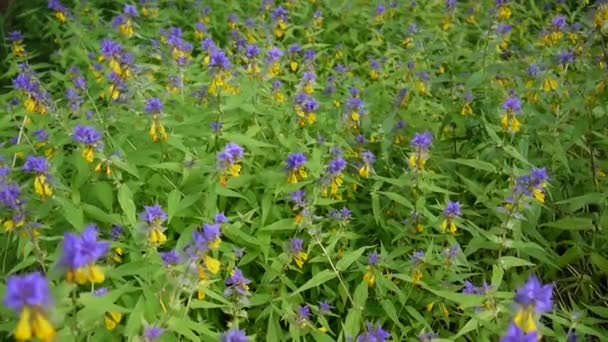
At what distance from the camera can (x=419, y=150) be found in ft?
8.99

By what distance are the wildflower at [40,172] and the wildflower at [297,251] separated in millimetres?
931

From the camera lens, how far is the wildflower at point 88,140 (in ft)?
8.08

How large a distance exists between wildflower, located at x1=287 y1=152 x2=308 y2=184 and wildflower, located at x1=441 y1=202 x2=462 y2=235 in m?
0.60

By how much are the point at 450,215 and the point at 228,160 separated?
915 millimetres

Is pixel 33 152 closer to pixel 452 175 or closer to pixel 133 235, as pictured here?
pixel 133 235

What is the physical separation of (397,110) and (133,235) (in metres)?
1.84

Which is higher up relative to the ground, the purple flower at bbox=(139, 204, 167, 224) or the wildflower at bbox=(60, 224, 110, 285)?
the wildflower at bbox=(60, 224, 110, 285)

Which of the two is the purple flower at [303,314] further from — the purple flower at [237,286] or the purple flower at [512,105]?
the purple flower at [512,105]

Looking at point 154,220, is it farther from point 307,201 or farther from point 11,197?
point 307,201

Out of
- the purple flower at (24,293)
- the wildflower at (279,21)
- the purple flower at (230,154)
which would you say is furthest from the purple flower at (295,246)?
the wildflower at (279,21)

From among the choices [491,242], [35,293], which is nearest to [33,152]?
[35,293]

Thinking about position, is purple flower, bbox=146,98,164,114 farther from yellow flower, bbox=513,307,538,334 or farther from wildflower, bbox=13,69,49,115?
yellow flower, bbox=513,307,538,334

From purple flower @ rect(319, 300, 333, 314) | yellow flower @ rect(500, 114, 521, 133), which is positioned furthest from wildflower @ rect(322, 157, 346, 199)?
yellow flower @ rect(500, 114, 521, 133)

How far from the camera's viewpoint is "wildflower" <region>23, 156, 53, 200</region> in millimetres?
2315
